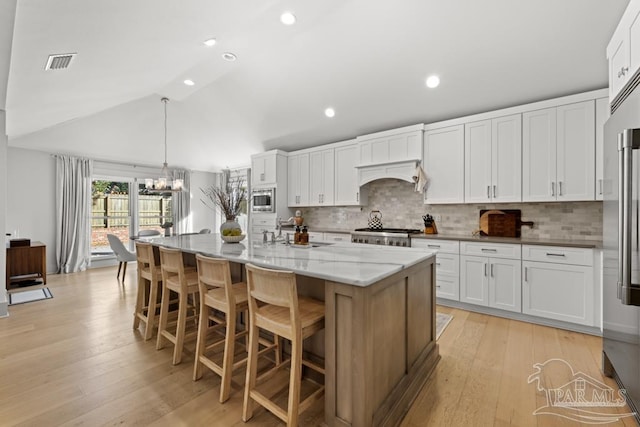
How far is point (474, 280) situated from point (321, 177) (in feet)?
10.2

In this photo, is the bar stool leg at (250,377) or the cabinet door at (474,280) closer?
the bar stool leg at (250,377)

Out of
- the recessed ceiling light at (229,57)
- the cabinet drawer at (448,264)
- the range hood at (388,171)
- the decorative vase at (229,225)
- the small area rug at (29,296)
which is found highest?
the recessed ceiling light at (229,57)

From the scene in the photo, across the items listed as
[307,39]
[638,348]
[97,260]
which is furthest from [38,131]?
[638,348]

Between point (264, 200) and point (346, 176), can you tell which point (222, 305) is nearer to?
point (346, 176)

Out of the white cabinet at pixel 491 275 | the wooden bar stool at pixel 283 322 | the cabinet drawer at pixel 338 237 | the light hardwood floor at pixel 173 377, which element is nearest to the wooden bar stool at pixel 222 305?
the light hardwood floor at pixel 173 377

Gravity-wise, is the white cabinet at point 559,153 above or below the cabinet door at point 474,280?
above

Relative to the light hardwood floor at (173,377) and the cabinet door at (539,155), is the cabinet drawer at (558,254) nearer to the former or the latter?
the cabinet door at (539,155)

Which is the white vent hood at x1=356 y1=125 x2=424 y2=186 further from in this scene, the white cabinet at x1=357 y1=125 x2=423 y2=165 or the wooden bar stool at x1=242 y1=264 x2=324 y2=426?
the wooden bar stool at x1=242 y1=264 x2=324 y2=426

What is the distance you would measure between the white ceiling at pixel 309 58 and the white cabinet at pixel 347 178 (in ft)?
1.09

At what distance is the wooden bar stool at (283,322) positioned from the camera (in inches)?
62.3

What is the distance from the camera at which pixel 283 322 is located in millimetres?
1676

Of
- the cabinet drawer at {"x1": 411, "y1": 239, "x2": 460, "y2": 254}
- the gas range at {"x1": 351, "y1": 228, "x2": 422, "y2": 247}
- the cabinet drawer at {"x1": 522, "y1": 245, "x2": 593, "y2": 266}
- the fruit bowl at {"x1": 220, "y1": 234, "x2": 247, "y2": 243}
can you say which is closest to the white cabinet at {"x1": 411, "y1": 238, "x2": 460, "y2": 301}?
the cabinet drawer at {"x1": 411, "y1": 239, "x2": 460, "y2": 254}

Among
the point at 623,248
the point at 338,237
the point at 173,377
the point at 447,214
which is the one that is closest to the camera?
the point at 623,248

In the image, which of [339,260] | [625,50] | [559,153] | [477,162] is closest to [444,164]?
[477,162]
